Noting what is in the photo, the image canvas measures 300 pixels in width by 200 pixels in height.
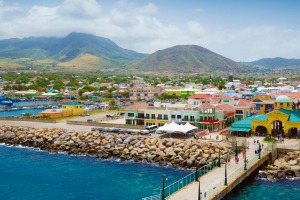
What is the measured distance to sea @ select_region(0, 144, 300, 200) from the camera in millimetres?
41156

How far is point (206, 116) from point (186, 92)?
85.4 metres

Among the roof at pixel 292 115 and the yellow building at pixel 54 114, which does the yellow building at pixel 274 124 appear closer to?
the roof at pixel 292 115

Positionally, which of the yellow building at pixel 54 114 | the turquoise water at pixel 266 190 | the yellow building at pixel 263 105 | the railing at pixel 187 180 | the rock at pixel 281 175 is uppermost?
the yellow building at pixel 263 105

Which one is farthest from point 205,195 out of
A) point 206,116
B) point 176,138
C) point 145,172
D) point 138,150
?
point 206,116

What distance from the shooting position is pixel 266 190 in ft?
137

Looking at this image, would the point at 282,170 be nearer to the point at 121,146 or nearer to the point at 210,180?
the point at 210,180

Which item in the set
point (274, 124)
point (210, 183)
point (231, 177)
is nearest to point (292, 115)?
point (274, 124)

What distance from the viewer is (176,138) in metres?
62.7

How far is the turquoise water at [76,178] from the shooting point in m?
42.0

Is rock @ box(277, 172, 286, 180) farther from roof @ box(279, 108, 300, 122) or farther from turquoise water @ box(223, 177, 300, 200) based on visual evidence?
roof @ box(279, 108, 300, 122)

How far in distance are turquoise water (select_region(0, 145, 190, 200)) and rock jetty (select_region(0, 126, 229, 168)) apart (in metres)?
2.29

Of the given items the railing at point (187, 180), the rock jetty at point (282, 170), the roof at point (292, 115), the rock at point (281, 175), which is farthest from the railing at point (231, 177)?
the roof at point (292, 115)

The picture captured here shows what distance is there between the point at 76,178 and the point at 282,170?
84.3ft

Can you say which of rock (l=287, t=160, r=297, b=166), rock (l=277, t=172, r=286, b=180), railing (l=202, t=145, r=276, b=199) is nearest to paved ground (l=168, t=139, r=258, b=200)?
railing (l=202, t=145, r=276, b=199)
